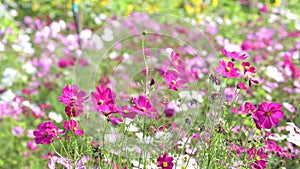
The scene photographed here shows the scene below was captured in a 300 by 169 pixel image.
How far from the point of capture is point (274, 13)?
498 centimetres

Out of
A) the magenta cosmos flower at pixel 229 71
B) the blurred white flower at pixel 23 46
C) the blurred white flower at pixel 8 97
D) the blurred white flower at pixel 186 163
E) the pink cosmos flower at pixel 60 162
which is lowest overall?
the pink cosmos flower at pixel 60 162

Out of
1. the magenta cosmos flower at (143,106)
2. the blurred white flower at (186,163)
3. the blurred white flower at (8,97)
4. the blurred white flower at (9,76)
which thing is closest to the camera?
the magenta cosmos flower at (143,106)

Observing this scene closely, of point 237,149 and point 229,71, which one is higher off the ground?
point 229,71

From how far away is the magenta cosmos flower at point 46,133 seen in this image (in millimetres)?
1565

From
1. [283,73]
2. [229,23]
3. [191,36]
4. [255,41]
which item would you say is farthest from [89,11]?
[283,73]

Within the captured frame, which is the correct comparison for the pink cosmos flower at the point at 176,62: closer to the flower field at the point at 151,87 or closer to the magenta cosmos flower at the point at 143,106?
the flower field at the point at 151,87

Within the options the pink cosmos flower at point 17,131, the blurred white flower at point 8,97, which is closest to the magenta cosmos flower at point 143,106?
the pink cosmos flower at point 17,131

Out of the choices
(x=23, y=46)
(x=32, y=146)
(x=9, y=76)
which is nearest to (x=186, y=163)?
(x=32, y=146)

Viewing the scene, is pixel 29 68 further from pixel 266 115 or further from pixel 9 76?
pixel 266 115

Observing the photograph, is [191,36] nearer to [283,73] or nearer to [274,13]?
[283,73]

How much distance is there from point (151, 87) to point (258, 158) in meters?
0.38

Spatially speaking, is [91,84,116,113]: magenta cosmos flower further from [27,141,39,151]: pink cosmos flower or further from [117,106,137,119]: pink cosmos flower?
[27,141,39,151]: pink cosmos flower

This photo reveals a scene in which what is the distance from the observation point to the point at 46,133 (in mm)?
1583

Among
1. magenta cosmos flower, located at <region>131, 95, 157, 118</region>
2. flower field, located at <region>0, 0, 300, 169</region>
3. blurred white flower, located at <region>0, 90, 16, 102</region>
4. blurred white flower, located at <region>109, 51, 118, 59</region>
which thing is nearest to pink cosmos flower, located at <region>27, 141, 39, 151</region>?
flower field, located at <region>0, 0, 300, 169</region>
